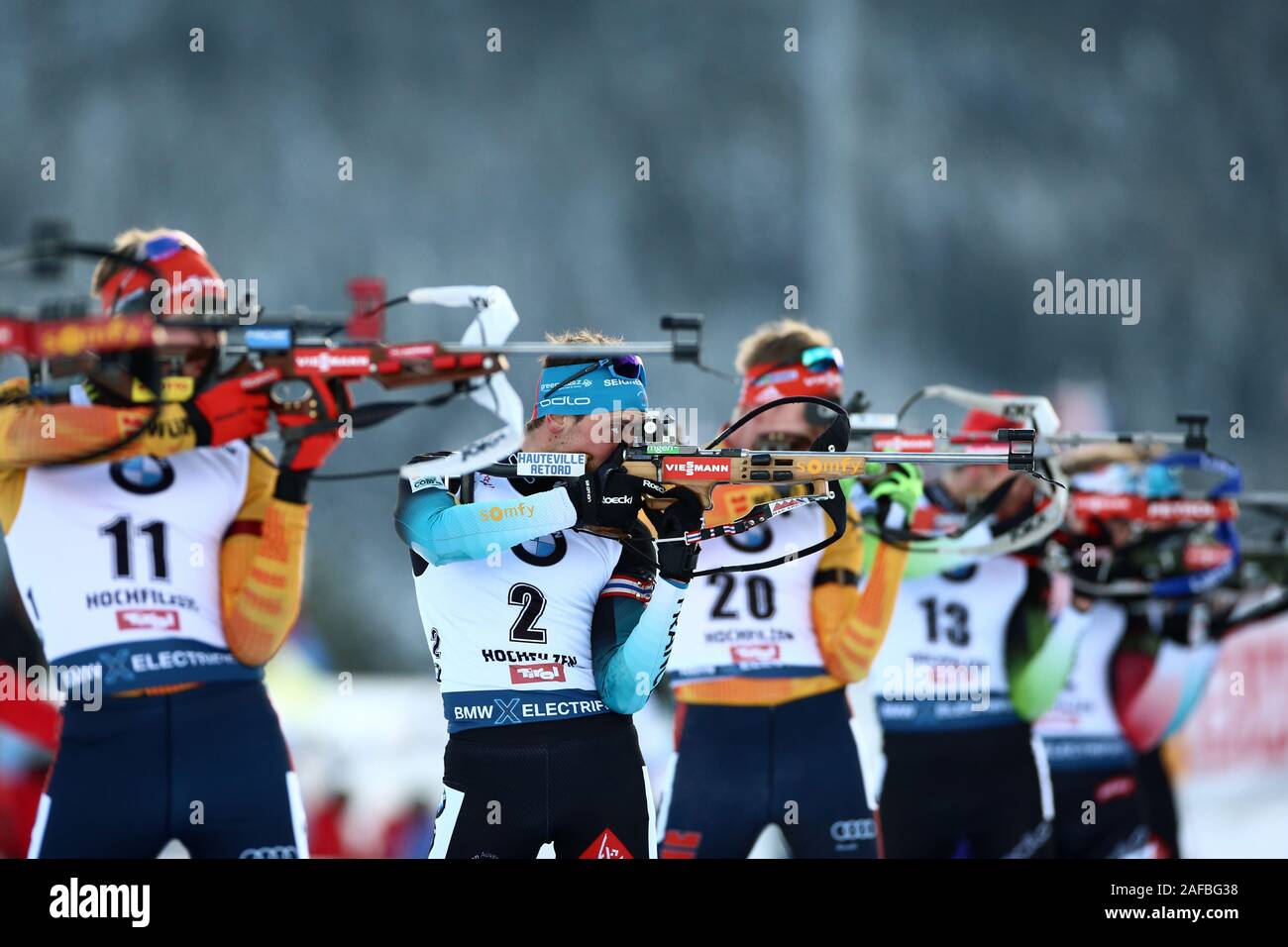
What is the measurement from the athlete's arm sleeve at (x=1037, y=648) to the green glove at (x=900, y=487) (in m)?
1.10

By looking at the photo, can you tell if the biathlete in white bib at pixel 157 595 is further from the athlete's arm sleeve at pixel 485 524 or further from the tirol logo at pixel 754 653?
the tirol logo at pixel 754 653

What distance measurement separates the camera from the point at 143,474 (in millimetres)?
4453

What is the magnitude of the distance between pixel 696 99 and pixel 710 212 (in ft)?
2.64

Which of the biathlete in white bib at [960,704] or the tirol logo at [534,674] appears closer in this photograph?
the tirol logo at [534,674]

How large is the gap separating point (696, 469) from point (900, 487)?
1.52 metres

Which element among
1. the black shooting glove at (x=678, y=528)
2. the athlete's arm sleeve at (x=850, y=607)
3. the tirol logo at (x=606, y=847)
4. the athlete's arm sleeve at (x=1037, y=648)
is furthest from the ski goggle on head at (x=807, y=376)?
the tirol logo at (x=606, y=847)

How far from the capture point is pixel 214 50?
31.8 ft

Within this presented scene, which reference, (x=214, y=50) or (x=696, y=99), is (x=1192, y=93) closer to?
(x=696, y=99)

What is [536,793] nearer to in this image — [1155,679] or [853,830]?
[853,830]

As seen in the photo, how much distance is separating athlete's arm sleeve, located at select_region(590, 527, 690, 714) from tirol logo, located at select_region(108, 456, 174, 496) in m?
1.31

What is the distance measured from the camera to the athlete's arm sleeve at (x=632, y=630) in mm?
3820
